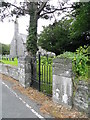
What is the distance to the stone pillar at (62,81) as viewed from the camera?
165 inches

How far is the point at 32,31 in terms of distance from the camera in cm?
771

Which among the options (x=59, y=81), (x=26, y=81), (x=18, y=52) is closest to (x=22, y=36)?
(x=18, y=52)

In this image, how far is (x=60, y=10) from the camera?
824cm

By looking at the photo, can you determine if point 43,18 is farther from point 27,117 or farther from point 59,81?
point 27,117

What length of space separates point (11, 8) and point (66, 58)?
5504mm

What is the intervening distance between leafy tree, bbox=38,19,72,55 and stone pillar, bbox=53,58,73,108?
17.3 m

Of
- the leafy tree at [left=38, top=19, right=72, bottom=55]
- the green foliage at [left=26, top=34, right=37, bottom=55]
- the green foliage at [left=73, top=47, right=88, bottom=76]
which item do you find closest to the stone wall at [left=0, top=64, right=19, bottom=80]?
the green foliage at [left=26, top=34, right=37, bottom=55]

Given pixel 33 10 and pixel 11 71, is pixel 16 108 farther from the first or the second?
pixel 11 71

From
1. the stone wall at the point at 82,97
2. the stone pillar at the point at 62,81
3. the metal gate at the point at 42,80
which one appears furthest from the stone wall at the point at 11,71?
the stone wall at the point at 82,97

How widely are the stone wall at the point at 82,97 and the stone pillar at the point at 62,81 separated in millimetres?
215

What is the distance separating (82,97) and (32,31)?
482 centimetres

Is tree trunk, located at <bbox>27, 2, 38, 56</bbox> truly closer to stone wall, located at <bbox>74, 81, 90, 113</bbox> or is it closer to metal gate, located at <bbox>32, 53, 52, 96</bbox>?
metal gate, located at <bbox>32, 53, 52, 96</bbox>

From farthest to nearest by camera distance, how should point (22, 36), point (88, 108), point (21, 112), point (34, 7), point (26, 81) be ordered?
point (22, 36), point (34, 7), point (26, 81), point (21, 112), point (88, 108)

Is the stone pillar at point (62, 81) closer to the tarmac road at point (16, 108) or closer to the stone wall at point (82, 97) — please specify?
the stone wall at point (82, 97)
